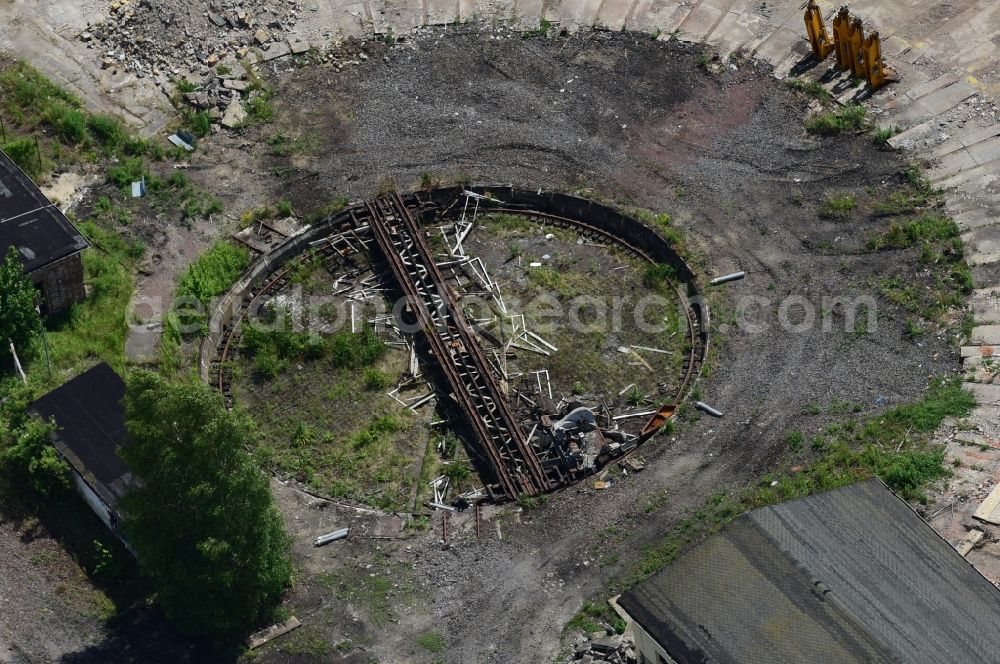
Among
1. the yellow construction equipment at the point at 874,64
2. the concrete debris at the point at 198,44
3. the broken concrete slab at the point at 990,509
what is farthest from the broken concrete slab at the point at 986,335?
the concrete debris at the point at 198,44

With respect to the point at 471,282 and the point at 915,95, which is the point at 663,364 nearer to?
the point at 471,282

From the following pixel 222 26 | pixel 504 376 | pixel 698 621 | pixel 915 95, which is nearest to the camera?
pixel 698 621

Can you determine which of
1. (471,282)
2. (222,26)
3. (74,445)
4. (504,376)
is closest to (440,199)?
(471,282)

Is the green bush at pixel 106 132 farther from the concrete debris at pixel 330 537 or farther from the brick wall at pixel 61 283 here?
the concrete debris at pixel 330 537

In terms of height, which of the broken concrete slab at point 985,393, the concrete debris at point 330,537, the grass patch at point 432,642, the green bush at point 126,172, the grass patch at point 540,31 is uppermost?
the grass patch at point 540,31

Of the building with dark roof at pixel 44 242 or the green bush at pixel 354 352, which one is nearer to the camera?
the building with dark roof at pixel 44 242

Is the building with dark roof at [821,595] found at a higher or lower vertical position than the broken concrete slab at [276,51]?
lower

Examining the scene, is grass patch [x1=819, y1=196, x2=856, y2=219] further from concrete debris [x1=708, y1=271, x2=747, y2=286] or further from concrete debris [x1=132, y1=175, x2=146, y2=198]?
concrete debris [x1=132, y1=175, x2=146, y2=198]
